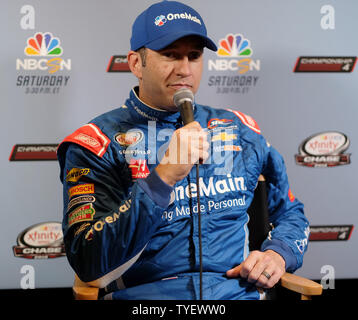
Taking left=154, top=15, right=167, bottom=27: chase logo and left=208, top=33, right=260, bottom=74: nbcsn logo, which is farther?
left=208, top=33, right=260, bottom=74: nbcsn logo

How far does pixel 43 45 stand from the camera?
231 centimetres

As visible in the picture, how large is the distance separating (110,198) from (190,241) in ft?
0.84

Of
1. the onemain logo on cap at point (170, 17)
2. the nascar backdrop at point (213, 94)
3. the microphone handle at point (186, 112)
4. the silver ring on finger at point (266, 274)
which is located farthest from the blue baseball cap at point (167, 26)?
the nascar backdrop at point (213, 94)

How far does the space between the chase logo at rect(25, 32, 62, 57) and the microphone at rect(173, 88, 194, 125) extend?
1.52 m

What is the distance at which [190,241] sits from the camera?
3.80ft

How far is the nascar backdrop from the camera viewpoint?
2.33 m

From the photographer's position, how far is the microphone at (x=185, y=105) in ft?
3.20

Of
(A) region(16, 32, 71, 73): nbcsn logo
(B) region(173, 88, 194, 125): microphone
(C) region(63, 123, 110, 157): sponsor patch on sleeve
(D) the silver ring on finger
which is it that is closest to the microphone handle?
(B) region(173, 88, 194, 125): microphone

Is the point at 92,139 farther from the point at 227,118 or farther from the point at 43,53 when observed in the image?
the point at 43,53

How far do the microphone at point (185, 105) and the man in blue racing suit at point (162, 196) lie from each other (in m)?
0.05

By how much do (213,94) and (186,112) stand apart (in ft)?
4.82

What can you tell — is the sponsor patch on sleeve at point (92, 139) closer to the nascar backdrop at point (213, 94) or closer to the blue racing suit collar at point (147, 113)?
the blue racing suit collar at point (147, 113)

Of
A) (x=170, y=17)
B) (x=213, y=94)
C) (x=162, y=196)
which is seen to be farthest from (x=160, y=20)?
(x=213, y=94)

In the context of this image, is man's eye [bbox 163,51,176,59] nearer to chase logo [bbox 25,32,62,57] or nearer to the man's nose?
the man's nose
